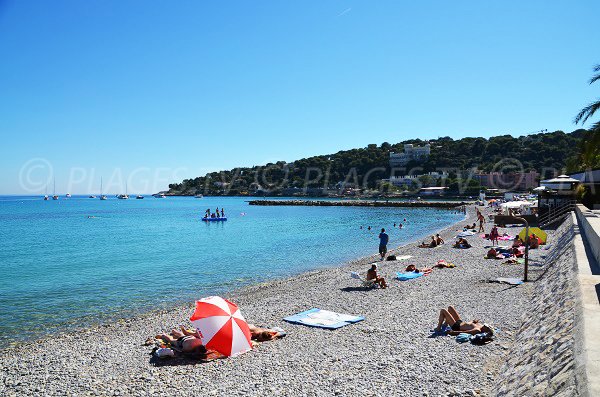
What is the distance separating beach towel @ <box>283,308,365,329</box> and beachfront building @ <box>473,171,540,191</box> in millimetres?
134052

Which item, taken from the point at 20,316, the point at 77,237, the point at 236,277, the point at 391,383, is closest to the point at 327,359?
the point at 391,383

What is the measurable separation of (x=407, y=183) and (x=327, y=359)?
164171 millimetres

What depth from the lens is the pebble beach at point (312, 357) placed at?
7297 millimetres

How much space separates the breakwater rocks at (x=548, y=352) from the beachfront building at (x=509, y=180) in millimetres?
135000

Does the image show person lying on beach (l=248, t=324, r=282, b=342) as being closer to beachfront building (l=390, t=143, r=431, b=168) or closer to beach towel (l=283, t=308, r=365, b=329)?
→ beach towel (l=283, t=308, r=365, b=329)

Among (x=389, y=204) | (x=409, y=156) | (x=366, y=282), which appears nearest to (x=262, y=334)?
(x=366, y=282)

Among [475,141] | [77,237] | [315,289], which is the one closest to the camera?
[315,289]

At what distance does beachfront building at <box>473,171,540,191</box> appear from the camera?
433ft

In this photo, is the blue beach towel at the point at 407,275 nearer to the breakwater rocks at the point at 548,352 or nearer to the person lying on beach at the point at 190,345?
the breakwater rocks at the point at 548,352

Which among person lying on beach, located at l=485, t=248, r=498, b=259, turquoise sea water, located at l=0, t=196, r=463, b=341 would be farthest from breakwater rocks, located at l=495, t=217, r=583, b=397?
turquoise sea water, located at l=0, t=196, r=463, b=341

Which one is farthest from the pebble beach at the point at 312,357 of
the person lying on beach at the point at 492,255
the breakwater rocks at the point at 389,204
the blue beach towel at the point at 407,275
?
the breakwater rocks at the point at 389,204

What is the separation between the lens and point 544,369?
5.51 metres

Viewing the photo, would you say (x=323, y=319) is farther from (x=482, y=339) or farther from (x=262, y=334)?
(x=482, y=339)

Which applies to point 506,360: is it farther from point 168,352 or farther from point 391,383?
point 168,352
